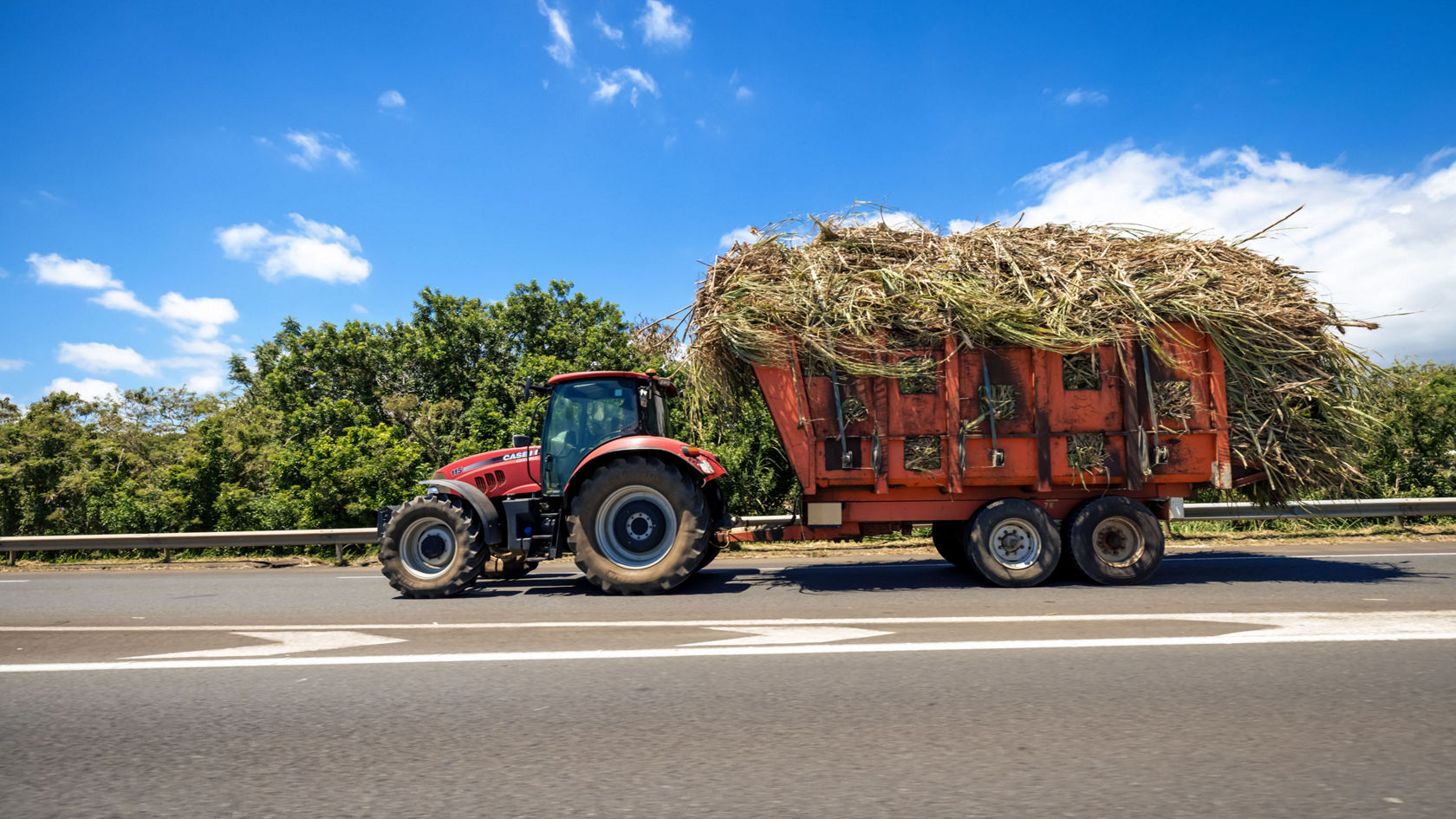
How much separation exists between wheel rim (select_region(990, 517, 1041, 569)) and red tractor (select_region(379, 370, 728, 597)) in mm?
2742

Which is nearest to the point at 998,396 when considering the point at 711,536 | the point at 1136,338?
the point at 1136,338

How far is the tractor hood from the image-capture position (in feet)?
27.2

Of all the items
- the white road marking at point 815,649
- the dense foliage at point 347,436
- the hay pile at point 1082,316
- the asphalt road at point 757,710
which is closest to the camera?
the asphalt road at point 757,710

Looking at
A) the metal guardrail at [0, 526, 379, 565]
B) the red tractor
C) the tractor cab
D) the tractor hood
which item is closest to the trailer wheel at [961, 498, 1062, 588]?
the red tractor

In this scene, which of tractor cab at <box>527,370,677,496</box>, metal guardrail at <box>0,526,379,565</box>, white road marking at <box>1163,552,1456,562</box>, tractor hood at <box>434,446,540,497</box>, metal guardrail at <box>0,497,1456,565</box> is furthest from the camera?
metal guardrail at <box>0,526,379,565</box>

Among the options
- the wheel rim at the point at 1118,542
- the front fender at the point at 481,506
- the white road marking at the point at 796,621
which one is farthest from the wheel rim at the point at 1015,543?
the front fender at the point at 481,506

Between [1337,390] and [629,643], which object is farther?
[1337,390]

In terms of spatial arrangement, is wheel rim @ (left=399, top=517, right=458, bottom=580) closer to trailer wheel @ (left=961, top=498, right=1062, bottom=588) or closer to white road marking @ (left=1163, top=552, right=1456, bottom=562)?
trailer wheel @ (left=961, top=498, right=1062, bottom=588)

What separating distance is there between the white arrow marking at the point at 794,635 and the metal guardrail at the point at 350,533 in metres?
4.41

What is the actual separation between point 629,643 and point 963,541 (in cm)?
399

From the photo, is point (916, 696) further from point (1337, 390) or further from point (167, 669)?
point (1337, 390)

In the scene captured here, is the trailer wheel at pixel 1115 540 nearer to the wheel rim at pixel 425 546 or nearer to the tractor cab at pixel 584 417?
the tractor cab at pixel 584 417

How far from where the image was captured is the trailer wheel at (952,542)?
27.4 feet

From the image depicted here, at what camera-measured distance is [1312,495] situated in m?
7.91
